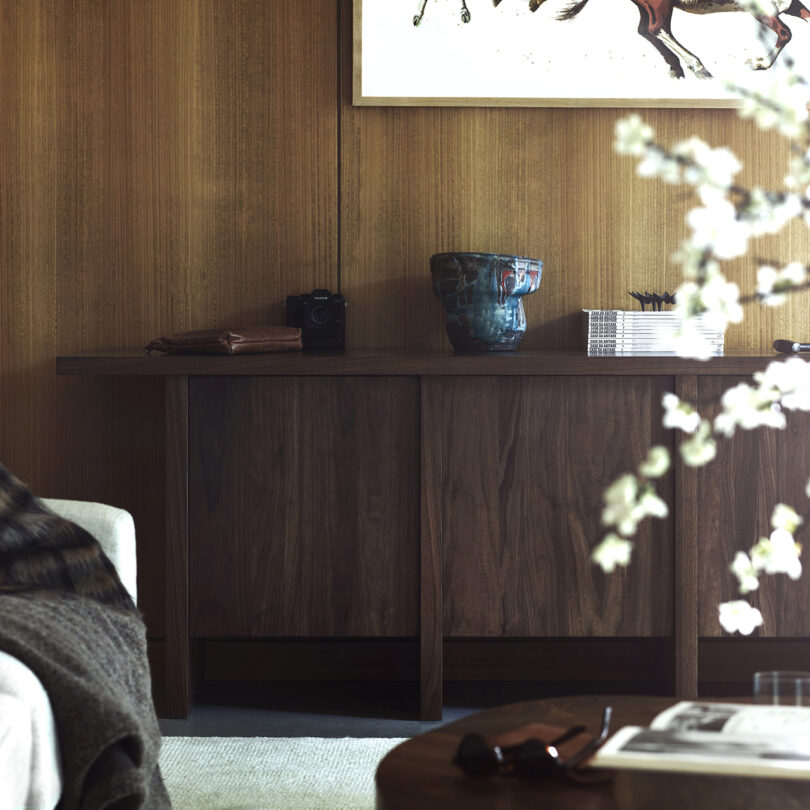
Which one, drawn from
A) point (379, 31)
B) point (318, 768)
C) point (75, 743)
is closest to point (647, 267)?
point (379, 31)

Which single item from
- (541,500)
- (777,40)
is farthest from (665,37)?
(541,500)

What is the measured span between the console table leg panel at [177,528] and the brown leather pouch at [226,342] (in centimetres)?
8

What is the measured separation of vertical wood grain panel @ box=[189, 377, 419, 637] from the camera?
2.40 metres

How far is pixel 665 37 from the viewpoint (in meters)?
2.73

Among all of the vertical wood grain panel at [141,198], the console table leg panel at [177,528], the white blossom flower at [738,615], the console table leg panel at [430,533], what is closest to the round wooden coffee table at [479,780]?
the white blossom flower at [738,615]

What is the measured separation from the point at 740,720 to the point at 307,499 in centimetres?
142

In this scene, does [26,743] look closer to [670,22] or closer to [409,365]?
[409,365]

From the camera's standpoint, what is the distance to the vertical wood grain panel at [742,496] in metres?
2.40

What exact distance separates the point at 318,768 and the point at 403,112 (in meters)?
1.72

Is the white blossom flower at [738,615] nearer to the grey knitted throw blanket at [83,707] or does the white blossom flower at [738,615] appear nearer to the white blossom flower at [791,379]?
the white blossom flower at [791,379]

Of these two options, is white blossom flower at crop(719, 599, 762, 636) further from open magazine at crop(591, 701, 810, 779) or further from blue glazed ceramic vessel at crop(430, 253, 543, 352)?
blue glazed ceramic vessel at crop(430, 253, 543, 352)

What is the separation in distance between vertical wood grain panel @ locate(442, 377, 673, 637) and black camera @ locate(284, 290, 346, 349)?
43 cm

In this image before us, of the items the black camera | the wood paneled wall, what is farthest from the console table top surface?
the wood paneled wall

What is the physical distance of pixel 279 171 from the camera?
9.04 ft
